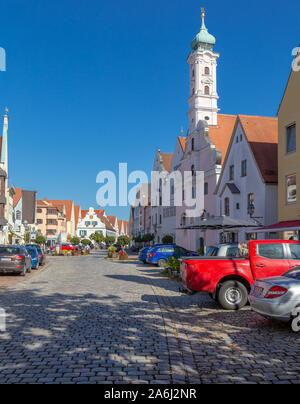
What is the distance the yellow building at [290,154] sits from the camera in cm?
2634

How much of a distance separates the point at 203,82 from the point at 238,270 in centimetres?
4506

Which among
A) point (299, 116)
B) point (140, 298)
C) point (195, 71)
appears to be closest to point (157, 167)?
point (195, 71)

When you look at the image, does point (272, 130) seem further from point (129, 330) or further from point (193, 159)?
point (129, 330)

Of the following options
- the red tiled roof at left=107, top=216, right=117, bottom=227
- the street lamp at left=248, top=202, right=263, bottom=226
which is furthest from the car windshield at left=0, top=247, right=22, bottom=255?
the red tiled roof at left=107, top=216, right=117, bottom=227

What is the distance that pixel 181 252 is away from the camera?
1133 inches

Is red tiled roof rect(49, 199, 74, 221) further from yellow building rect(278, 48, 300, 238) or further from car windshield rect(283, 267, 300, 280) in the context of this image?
car windshield rect(283, 267, 300, 280)

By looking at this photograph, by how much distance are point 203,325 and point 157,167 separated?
68177 mm

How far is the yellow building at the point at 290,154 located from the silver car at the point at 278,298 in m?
17.4

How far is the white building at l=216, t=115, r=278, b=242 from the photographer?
3197cm

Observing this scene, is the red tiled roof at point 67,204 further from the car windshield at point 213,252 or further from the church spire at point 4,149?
the car windshield at point 213,252

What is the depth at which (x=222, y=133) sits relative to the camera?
4972cm

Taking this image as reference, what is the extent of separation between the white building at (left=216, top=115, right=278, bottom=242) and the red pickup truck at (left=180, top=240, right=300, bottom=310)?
62.9 feet

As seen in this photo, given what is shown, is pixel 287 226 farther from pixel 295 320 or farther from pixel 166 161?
pixel 166 161

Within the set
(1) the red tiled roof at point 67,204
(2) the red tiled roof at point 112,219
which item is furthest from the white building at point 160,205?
(2) the red tiled roof at point 112,219
